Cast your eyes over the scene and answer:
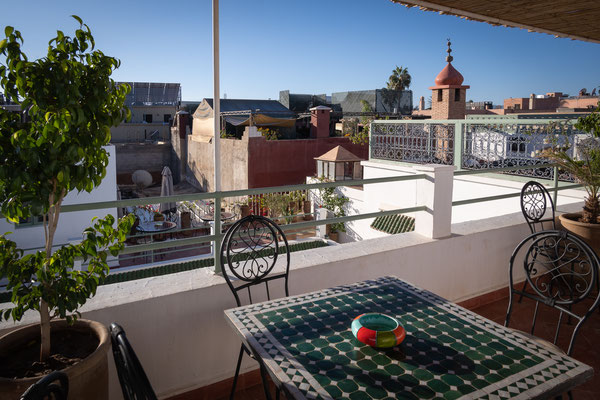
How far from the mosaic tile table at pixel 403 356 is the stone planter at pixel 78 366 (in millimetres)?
544

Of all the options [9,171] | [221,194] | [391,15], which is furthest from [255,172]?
[391,15]

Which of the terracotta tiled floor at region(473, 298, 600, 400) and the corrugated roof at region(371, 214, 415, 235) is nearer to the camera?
the terracotta tiled floor at region(473, 298, 600, 400)

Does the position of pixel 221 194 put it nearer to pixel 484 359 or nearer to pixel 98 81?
pixel 98 81

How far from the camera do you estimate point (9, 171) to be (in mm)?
1488

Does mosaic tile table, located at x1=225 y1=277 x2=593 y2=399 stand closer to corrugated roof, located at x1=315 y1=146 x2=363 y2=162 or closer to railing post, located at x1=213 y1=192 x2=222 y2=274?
railing post, located at x1=213 y1=192 x2=222 y2=274

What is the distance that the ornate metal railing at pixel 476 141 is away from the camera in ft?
22.7

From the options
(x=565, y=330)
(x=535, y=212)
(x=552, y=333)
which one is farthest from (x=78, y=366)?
(x=535, y=212)

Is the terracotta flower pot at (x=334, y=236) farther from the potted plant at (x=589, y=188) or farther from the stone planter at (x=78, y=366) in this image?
the stone planter at (x=78, y=366)

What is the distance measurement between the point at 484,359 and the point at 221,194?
162 centimetres

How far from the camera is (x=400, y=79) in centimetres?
3809

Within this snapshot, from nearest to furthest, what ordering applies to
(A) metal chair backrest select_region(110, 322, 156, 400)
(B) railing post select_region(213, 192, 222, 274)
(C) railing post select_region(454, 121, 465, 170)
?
(A) metal chair backrest select_region(110, 322, 156, 400) < (B) railing post select_region(213, 192, 222, 274) < (C) railing post select_region(454, 121, 465, 170)

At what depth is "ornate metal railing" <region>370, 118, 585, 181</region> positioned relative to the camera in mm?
6915

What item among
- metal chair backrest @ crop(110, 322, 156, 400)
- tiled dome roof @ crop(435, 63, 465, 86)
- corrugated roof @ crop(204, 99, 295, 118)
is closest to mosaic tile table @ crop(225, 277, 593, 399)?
metal chair backrest @ crop(110, 322, 156, 400)

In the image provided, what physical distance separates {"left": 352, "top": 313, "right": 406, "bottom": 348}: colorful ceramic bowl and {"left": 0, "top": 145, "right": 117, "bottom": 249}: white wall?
889 cm
